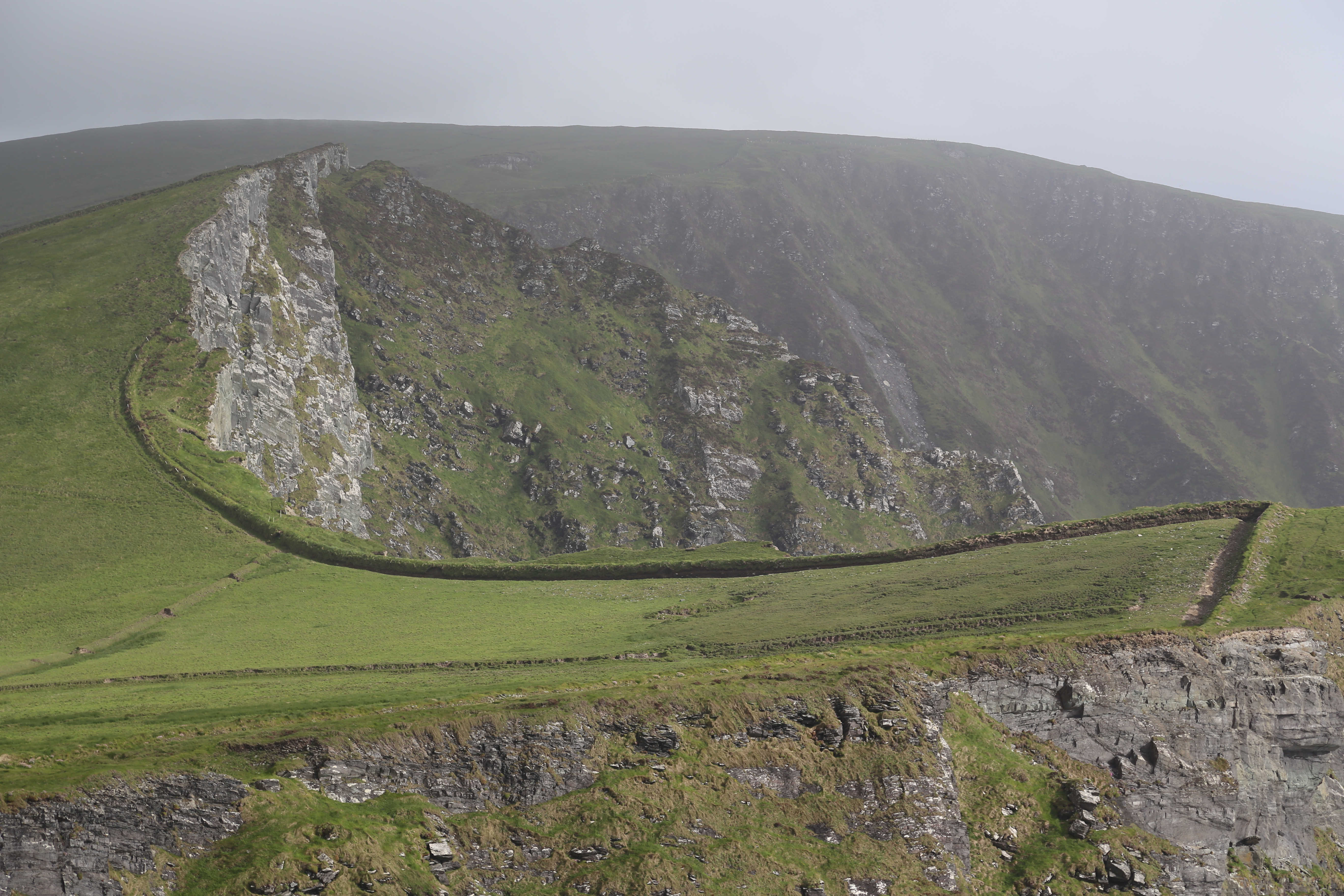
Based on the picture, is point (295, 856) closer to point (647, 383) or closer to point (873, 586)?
point (873, 586)

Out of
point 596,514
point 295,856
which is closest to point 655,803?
point 295,856

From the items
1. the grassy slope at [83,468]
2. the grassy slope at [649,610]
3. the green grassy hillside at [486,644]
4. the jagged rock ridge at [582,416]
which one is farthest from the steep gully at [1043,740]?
the jagged rock ridge at [582,416]

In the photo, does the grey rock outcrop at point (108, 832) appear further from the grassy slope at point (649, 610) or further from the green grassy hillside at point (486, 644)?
the grassy slope at point (649, 610)

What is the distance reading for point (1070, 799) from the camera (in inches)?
1419

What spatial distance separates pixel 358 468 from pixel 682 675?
334 feet

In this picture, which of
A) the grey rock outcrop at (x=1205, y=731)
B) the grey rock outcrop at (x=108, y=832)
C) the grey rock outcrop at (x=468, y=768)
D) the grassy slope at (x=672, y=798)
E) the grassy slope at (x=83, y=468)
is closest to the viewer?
the grey rock outcrop at (x=108, y=832)

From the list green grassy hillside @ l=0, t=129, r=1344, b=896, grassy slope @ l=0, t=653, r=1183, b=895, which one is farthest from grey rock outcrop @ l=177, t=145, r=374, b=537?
grassy slope @ l=0, t=653, r=1183, b=895

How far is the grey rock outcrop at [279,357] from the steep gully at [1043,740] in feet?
248

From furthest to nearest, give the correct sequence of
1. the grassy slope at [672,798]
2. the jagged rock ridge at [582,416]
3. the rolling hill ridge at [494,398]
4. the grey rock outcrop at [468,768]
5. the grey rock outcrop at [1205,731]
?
the jagged rock ridge at [582,416] < the rolling hill ridge at [494,398] < the grey rock outcrop at [1205,731] < the grey rock outcrop at [468,768] < the grassy slope at [672,798]

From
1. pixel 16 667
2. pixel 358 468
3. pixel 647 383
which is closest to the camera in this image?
pixel 16 667

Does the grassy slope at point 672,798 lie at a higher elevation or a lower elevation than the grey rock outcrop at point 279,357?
lower

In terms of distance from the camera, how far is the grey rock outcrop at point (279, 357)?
103938mm

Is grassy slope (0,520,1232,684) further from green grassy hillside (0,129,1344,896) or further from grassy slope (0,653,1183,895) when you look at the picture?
grassy slope (0,653,1183,895)

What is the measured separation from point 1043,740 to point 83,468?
82.6 metres
